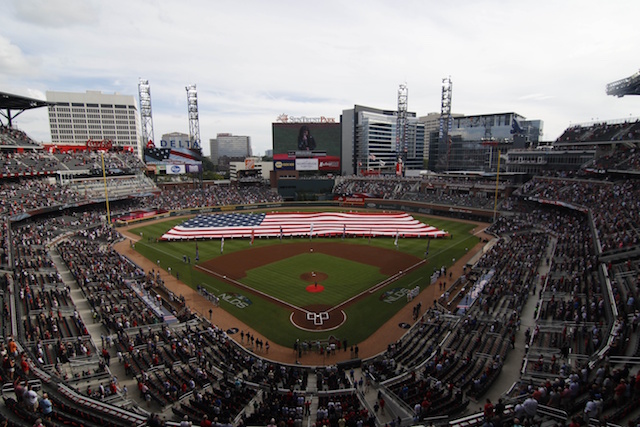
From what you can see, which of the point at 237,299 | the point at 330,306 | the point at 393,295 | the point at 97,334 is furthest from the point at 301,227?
the point at 97,334

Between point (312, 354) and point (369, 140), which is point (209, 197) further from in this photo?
point (312, 354)

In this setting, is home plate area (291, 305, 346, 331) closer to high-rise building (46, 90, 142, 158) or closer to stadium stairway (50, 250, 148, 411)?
stadium stairway (50, 250, 148, 411)

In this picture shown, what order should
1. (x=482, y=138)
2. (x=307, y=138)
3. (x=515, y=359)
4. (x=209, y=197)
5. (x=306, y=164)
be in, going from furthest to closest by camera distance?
(x=482, y=138)
(x=307, y=138)
(x=306, y=164)
(x=209, y=197)
(x=515, y=359)

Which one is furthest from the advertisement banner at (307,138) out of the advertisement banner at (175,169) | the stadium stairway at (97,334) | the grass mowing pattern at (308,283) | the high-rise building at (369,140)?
the stadium stairway at (97,334)

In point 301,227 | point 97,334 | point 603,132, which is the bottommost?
point 97,334

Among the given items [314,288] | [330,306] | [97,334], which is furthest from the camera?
[314,288]
